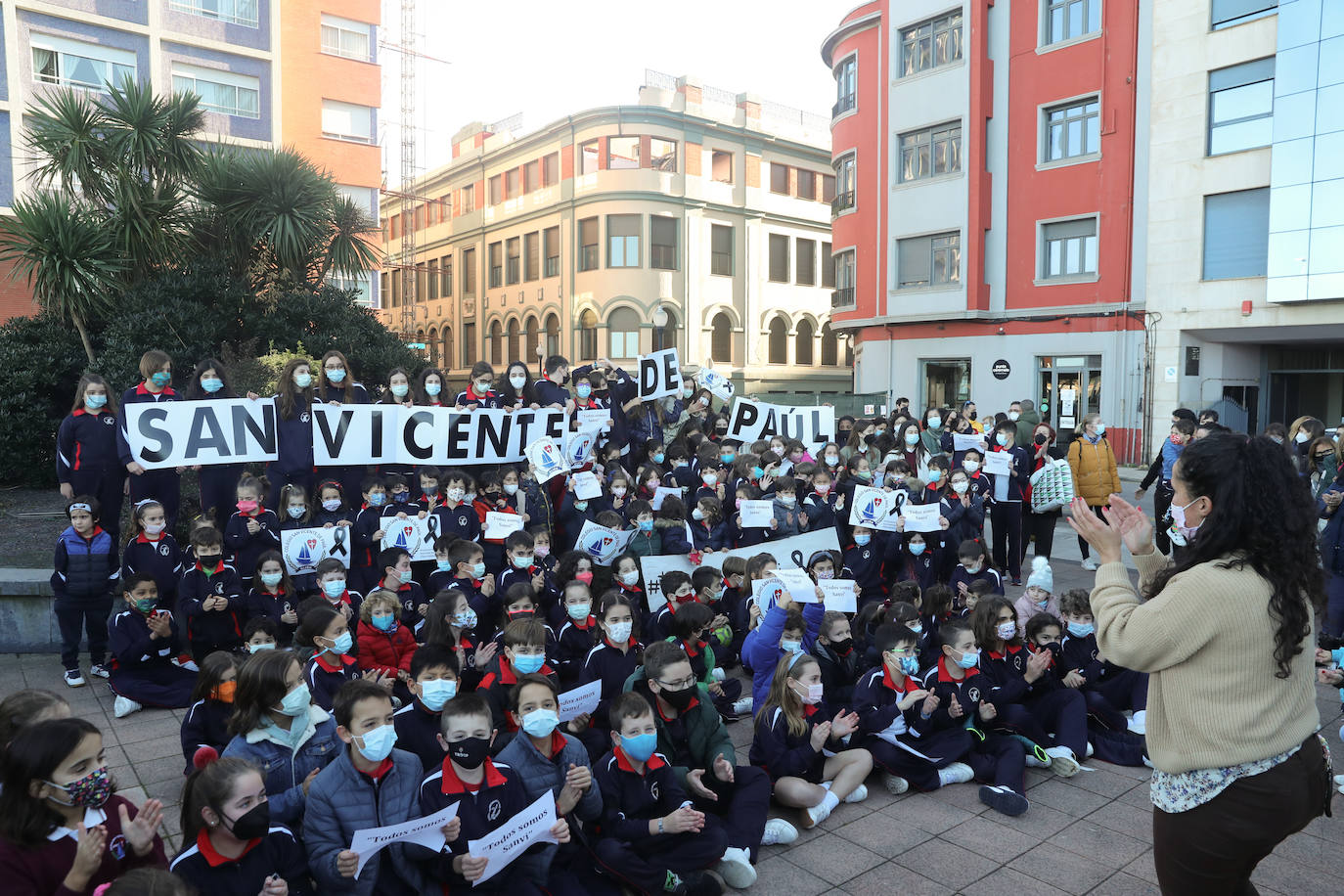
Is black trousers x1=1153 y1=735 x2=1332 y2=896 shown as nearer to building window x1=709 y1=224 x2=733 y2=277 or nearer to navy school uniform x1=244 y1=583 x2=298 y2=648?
navy school uniform x1=244 y1=583 x2=298 y2=648

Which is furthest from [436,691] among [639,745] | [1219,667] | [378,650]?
[1219,667]

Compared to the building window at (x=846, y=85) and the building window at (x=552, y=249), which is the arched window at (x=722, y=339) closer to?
the building window at (x=552, y=249)

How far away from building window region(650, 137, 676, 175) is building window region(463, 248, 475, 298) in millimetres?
13299

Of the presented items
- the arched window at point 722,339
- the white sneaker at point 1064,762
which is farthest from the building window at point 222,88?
the white sneaker at point 1064,762

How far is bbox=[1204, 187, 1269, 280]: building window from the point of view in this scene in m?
22.7

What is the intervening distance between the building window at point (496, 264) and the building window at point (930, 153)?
2382 cm

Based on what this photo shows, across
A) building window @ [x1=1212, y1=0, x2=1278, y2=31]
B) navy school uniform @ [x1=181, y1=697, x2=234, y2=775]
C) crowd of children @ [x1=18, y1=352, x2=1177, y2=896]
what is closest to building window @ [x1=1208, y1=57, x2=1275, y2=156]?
building window @ [x1=1212, y1=0, x2=1278, y2=31]

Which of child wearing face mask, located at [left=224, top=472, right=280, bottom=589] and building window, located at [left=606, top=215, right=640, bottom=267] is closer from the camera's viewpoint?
child wearing face mask, located at [left=224, top=472, right=280, bottom=589]

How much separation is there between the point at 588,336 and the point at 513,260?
7716 millimetres

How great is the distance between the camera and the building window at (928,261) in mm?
28469

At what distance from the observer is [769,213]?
43188 mm

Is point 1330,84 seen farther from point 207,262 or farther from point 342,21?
point 342,21

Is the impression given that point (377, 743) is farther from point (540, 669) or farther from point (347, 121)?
point (347, 121)

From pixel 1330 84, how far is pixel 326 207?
73.5 feet
